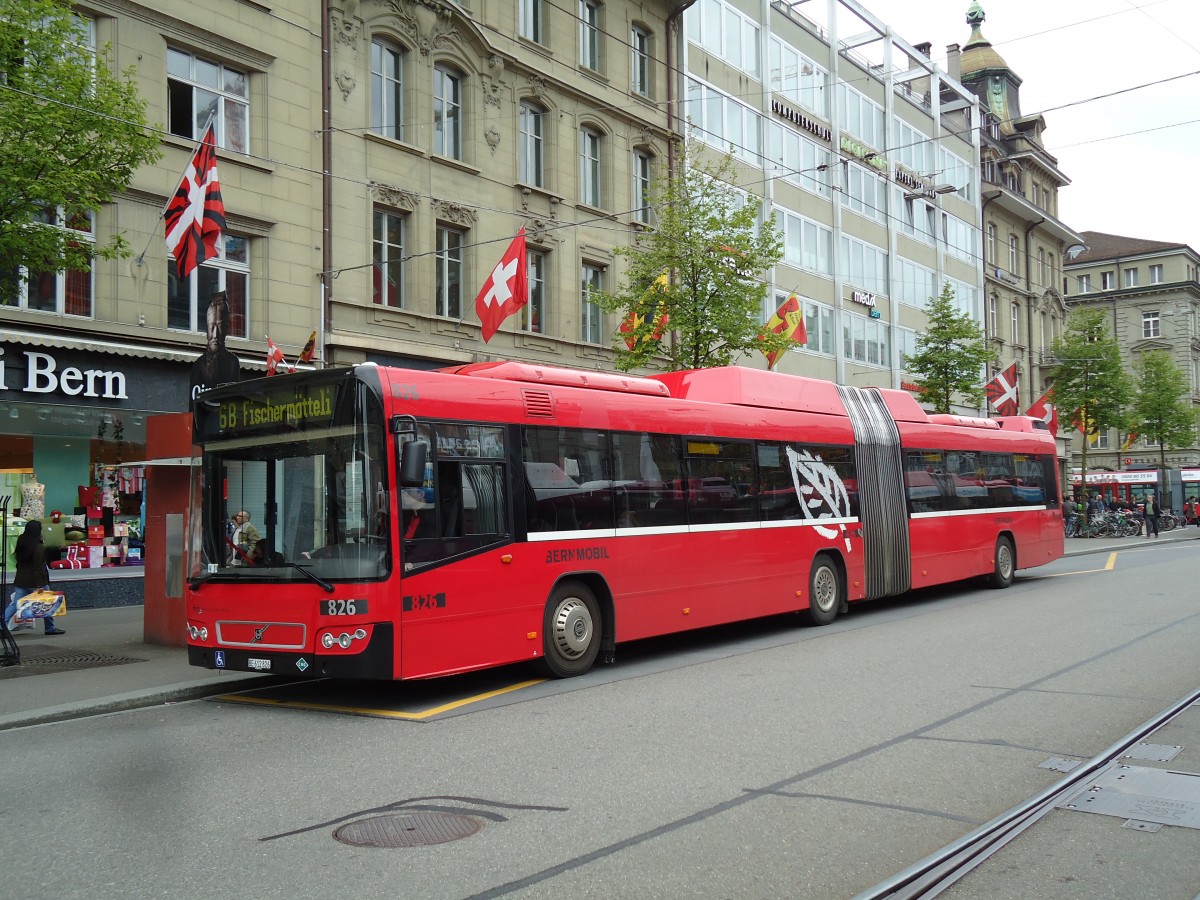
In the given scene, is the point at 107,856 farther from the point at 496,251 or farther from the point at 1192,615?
the point at 496,251

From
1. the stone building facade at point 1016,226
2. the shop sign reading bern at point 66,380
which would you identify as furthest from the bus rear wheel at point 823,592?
the stone building facade at point 1016,226

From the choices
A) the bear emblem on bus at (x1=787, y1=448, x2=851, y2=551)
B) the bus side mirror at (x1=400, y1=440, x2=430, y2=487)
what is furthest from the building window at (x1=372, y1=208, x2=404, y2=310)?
the bus side mirror at (x1=400, y1=440, x2=430, y2=487)

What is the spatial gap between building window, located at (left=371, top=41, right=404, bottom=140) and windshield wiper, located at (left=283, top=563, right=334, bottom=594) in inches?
580

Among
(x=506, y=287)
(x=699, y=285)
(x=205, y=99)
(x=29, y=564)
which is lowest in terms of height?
(x=29, y=564)

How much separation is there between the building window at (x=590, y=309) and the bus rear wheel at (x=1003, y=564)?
10.8m

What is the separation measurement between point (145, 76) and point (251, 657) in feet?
41.2

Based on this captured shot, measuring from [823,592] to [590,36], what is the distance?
17930 mm

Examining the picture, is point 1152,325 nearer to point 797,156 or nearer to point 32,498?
→ point 797,156

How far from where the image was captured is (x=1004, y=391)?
35469 mm

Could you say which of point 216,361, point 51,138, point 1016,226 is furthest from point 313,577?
point 1016,226

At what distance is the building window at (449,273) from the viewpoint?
23.1 metres

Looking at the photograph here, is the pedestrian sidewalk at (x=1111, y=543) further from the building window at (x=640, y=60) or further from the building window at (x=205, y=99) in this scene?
the building window at (x=205, y=99)

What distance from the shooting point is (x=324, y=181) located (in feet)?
68.4

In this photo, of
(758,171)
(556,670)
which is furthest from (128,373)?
(758,171)
